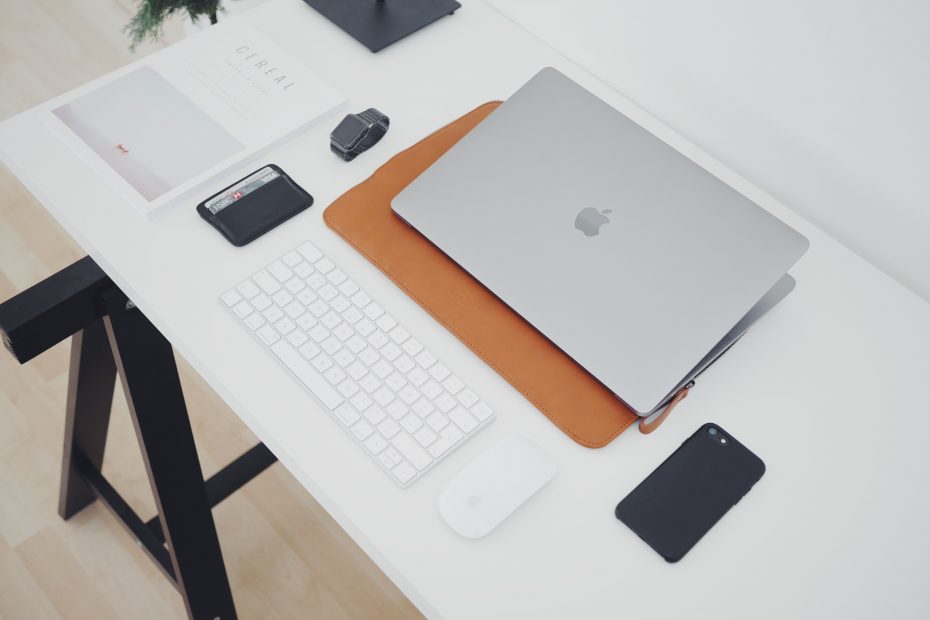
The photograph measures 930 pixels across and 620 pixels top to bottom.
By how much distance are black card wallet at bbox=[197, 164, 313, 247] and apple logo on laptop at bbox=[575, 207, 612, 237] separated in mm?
320

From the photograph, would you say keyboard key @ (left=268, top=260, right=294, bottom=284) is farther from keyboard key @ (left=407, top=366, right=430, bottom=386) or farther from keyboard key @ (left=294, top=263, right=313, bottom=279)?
keyboard key @ (left=407, top=366, right=430, bottom=386)

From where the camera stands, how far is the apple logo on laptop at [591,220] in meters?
0.94

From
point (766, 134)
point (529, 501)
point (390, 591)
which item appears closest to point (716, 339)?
point (529, 501)

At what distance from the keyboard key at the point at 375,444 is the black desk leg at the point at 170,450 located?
1.19 feet

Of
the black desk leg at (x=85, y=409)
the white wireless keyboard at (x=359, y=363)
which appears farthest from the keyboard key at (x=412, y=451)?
the black desk leg at (x=85, y=409)

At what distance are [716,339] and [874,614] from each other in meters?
0.29

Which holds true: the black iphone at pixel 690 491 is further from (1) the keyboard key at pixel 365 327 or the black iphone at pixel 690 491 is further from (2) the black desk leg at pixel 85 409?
(2) the black desk leg at pixel 85 409

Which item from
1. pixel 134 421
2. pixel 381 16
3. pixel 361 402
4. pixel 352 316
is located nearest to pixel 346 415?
pixel 361 402

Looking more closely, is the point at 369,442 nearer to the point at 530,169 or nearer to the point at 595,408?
the point at 595,408

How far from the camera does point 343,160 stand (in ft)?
3.44

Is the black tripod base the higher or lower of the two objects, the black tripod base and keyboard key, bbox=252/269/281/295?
the higher

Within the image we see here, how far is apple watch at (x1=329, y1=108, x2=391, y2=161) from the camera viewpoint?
3.35ft

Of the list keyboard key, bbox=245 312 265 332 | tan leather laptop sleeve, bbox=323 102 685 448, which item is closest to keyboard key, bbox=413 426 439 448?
tan leather laptop sleeve, bbox=323 102 685 448

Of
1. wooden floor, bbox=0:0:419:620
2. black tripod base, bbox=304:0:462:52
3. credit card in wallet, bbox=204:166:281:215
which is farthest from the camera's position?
wooden floor, bbox=0:0:419:620
